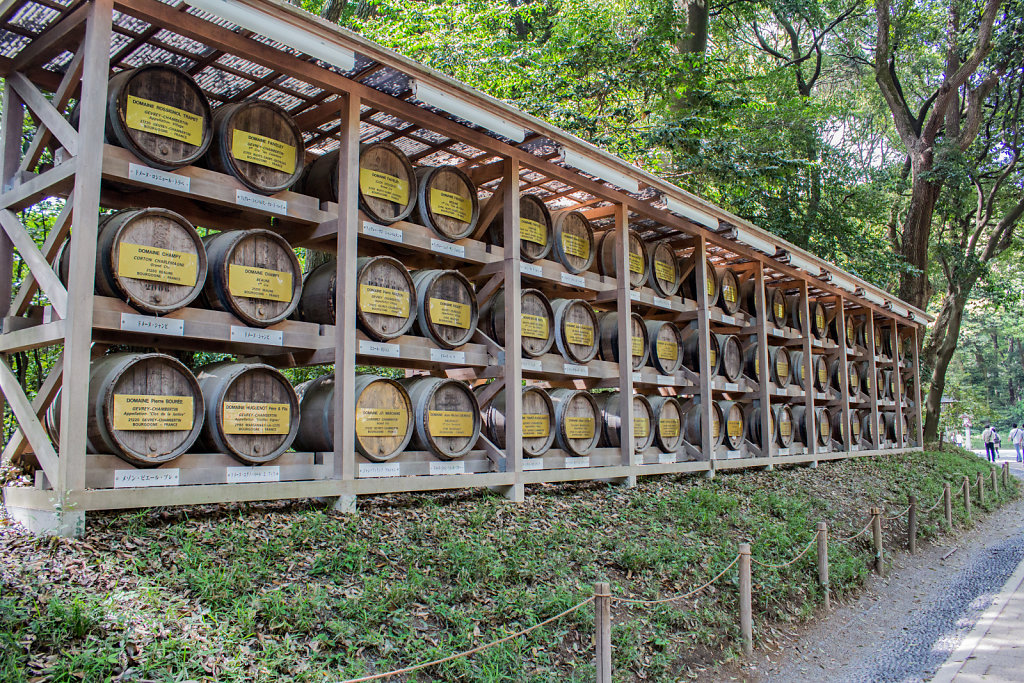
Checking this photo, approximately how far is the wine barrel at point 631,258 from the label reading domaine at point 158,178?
558 cm

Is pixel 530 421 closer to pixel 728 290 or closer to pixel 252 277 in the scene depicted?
pixel 252 277

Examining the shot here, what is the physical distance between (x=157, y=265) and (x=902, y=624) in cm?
799

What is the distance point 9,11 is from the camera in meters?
5.59

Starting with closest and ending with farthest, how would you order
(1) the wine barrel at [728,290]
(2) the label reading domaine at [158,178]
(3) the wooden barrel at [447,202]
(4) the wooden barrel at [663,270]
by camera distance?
(2) the label reading domaine at [158,178] < (3) the wooden barrel at [447,202] < (4) the wooden barrel at [663,270] < (1) the wine barrel at [728,290]

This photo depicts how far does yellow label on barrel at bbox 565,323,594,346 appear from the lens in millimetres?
8953

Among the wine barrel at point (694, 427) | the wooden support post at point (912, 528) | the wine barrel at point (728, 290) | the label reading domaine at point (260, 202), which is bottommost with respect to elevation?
the wooden support post at point (912, 528)

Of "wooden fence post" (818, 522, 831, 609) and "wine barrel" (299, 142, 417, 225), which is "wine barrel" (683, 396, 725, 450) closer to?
"wooden fence post" (818, 522, 831, 609)

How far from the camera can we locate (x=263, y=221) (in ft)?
23.7

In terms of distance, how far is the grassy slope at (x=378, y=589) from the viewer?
3.86 m

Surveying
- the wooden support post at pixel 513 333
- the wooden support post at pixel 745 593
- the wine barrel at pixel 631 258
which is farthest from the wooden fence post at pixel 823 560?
the wine barrel at pixel 631 258

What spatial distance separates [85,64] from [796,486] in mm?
10490

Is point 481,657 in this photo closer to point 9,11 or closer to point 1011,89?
point 9,11

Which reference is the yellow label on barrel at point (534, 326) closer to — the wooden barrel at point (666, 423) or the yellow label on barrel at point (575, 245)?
the yellow label on barrel at point (575, 245)

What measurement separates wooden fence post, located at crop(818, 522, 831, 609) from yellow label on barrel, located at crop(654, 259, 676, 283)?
4017mm
